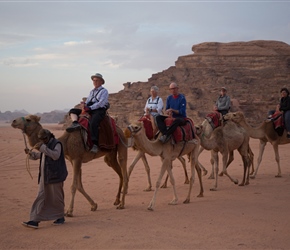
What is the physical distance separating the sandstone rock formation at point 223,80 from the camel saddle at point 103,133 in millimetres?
34434

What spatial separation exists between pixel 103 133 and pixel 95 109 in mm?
509

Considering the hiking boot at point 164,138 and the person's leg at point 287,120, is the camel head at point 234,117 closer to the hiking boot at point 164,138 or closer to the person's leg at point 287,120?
the person's leg at point 287,120

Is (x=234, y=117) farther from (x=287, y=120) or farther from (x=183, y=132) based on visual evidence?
(x=183, y=132)

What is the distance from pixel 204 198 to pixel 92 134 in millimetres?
3161

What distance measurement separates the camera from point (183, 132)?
28.2ft

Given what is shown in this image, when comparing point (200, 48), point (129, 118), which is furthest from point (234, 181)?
point (200, 48)

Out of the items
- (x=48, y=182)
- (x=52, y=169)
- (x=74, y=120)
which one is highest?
(x=74, y=120)

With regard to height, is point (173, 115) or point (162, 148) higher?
point (173, 115)

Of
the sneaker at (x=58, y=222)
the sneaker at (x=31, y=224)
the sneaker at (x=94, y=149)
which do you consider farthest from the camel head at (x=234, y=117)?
the sneaker at (x=31, y=224)

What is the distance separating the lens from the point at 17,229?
6.61 m

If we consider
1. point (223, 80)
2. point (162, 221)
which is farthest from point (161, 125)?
point (223, 80)

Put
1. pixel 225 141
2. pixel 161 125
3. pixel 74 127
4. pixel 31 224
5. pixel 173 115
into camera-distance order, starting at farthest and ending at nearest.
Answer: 1. pixel 225 141
2. pixel 173 115
3. pixel 161 125
4. pixel 74 127
5. pixel 31 224

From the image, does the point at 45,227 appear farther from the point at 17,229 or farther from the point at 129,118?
the point at 129,118

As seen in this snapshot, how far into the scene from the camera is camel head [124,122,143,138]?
743 cm
